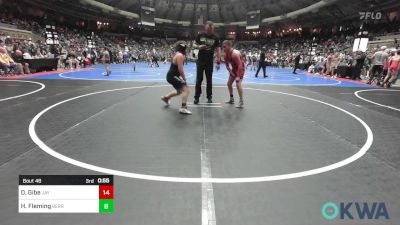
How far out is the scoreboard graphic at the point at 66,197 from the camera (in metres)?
2.38

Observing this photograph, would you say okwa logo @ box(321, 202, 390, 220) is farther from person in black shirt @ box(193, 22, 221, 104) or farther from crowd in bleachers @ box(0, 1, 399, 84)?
crowd in bleachers @ box(0, 1, 399, 84)

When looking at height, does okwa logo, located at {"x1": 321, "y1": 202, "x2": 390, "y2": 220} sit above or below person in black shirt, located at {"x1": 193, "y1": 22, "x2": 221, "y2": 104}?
below

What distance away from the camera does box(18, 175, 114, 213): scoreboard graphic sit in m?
2.38

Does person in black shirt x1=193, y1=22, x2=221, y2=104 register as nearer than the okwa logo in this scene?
No

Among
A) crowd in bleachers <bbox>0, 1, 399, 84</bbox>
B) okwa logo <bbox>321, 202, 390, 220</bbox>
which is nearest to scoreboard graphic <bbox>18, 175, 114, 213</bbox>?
okwa logo <bbox>321, 202, 390, 220</bbox>

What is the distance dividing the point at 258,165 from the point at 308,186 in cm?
67

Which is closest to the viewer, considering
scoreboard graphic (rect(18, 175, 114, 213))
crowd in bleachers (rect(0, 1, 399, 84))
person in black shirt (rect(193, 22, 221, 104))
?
scoreboard graphic (rect(18, 175, 114, 213))

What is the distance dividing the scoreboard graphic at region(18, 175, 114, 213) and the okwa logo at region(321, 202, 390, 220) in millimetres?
1917

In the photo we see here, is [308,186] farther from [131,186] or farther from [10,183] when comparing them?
[10,183]

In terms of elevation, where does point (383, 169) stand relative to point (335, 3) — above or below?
below

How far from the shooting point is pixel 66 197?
240 centimetres

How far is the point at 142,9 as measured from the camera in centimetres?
3784

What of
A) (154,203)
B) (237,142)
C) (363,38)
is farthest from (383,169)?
(363,38)

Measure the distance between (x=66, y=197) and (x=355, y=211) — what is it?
2541mm
